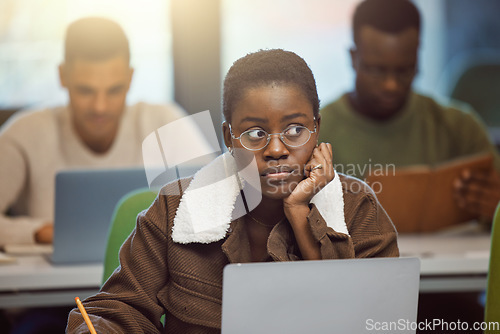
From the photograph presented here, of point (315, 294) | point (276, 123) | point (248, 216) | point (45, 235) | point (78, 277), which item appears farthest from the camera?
point (45, 235)

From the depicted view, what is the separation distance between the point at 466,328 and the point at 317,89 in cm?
84

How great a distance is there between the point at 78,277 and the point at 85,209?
17 centimetres

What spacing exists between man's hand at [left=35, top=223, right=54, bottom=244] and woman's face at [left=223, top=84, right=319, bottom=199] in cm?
106

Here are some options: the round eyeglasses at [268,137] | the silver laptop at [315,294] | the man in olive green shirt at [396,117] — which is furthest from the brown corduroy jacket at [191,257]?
the man in olive green shirt at [396,117]

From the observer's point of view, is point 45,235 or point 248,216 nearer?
point 248,216

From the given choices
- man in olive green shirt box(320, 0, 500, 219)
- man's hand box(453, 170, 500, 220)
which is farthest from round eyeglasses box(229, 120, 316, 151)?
man's hand box(453, 170, 500, 220)

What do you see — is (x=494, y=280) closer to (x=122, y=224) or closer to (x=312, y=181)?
(x=312, y=181)

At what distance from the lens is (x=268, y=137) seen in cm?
100

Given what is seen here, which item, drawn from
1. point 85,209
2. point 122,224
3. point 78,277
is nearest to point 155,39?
point 85,209

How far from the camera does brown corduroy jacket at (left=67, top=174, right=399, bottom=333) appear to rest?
103 cm

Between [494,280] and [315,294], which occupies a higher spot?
[315,294]

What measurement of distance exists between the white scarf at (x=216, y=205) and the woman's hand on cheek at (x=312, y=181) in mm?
46

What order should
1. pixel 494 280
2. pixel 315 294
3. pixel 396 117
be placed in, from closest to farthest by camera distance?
1. pixel 315 294
2. pixel 494 280
3. pixel 396 117

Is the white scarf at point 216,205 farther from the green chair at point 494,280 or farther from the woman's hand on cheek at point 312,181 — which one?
the green chair at point 494,280
